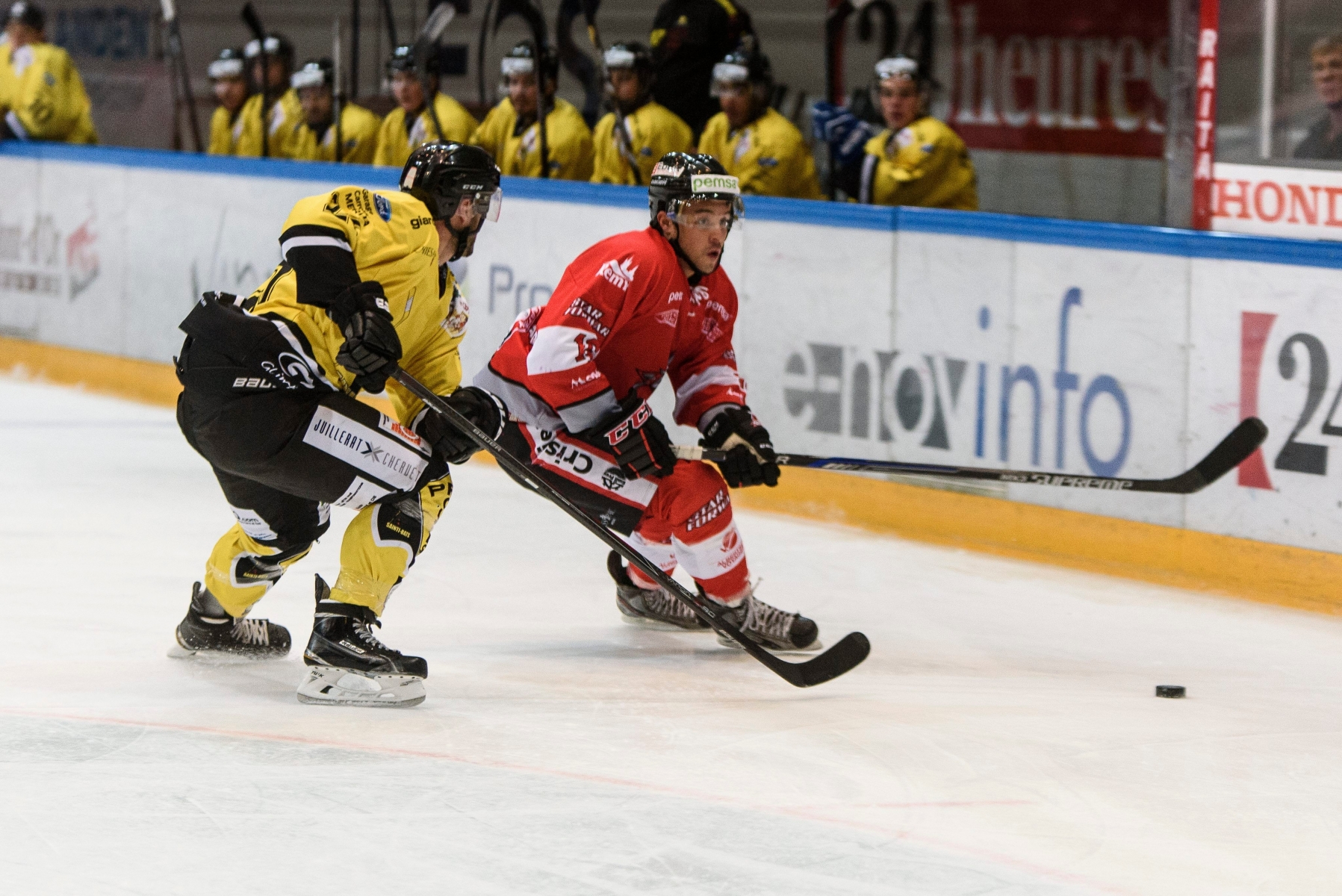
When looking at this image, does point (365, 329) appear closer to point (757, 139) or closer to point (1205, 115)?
point (1205, 115)

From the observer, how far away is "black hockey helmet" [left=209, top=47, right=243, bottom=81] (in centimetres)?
934

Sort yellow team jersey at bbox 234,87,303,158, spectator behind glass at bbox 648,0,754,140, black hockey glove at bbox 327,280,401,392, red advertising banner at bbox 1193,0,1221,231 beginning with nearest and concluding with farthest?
1. black hockey glove at bbox 327,280,401,392
2. red advertising banner at bbox 1193,0,1221,231
3. spectator behind glass at bbox 648,0,754,140
4. yellow team jersey at bbox 234,87,303,158

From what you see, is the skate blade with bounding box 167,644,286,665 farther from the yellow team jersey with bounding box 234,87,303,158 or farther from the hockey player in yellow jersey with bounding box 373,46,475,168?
the yellow team jersey with bounding box 234,87,303,158

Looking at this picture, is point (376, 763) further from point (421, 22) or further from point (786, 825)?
point (421, 22)

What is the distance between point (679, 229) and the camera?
4285mm

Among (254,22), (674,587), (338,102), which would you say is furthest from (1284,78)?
(254,22)

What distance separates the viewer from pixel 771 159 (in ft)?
22.5

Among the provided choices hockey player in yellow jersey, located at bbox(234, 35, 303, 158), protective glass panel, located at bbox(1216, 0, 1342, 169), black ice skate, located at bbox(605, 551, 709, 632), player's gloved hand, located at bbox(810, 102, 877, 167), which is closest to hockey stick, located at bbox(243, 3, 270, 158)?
hockey player in yellow jersey, located at bbox(234, 35, 303, 158)

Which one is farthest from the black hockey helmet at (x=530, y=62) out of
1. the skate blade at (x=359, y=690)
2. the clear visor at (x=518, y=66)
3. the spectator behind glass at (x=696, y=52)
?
the skate blade at (x=359, y=690)

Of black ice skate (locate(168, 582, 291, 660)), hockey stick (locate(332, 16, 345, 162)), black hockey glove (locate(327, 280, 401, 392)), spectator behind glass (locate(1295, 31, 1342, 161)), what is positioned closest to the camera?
black hockey glove (locate(327, 280, 401, 392))

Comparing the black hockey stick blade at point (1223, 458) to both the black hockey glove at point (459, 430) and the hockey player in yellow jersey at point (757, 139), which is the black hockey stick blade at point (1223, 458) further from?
the hockey player in yellow jersey at point (757, 139)

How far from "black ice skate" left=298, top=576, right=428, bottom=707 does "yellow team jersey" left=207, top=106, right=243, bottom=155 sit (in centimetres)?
593

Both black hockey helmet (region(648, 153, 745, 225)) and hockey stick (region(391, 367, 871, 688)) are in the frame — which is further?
black hockey helmet (region(648, 153, 745, 225))

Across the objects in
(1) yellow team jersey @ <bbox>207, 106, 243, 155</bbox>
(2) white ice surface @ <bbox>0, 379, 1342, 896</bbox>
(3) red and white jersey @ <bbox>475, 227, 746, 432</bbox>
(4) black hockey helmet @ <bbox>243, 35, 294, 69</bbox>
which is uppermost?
(4) black hockey helmet @ <bbox>243, 35, 294, 69</bbox>
